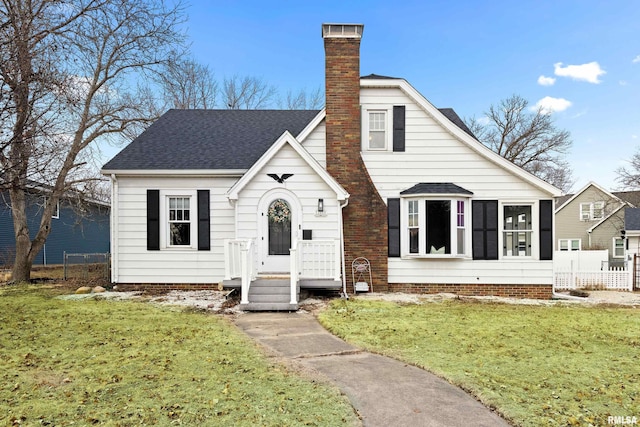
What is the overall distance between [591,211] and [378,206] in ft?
88.0

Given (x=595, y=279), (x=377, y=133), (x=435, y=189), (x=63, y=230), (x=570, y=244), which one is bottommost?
(x=595, y=279)

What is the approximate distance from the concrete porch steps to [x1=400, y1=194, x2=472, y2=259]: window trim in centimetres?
367

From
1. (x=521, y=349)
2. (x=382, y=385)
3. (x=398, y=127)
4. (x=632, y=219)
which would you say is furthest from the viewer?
(x=632, y=219)

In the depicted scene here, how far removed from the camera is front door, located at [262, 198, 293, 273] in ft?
34.9

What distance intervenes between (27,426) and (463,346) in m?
5.19

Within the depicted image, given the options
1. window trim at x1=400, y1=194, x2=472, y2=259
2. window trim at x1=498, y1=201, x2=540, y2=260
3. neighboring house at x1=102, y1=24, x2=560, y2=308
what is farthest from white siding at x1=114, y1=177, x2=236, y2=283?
window trim at x1=498, y1=201, x2=540, y2=260

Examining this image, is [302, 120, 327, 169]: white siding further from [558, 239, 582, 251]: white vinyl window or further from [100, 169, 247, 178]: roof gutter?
[558, 239, 582, 251]: white vinyl window

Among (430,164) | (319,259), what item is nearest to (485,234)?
(430,164)

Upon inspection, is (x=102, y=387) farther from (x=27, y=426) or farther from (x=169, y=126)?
(x=169, y=126)

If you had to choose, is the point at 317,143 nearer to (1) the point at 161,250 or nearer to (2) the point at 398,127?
(2) the point at 398,127

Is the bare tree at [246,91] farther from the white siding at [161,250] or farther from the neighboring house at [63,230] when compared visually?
the white siding at [161,250]

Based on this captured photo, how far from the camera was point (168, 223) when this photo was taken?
38.6 ft

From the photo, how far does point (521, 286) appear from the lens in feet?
37.2

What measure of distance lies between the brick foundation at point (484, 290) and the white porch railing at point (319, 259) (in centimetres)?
225
